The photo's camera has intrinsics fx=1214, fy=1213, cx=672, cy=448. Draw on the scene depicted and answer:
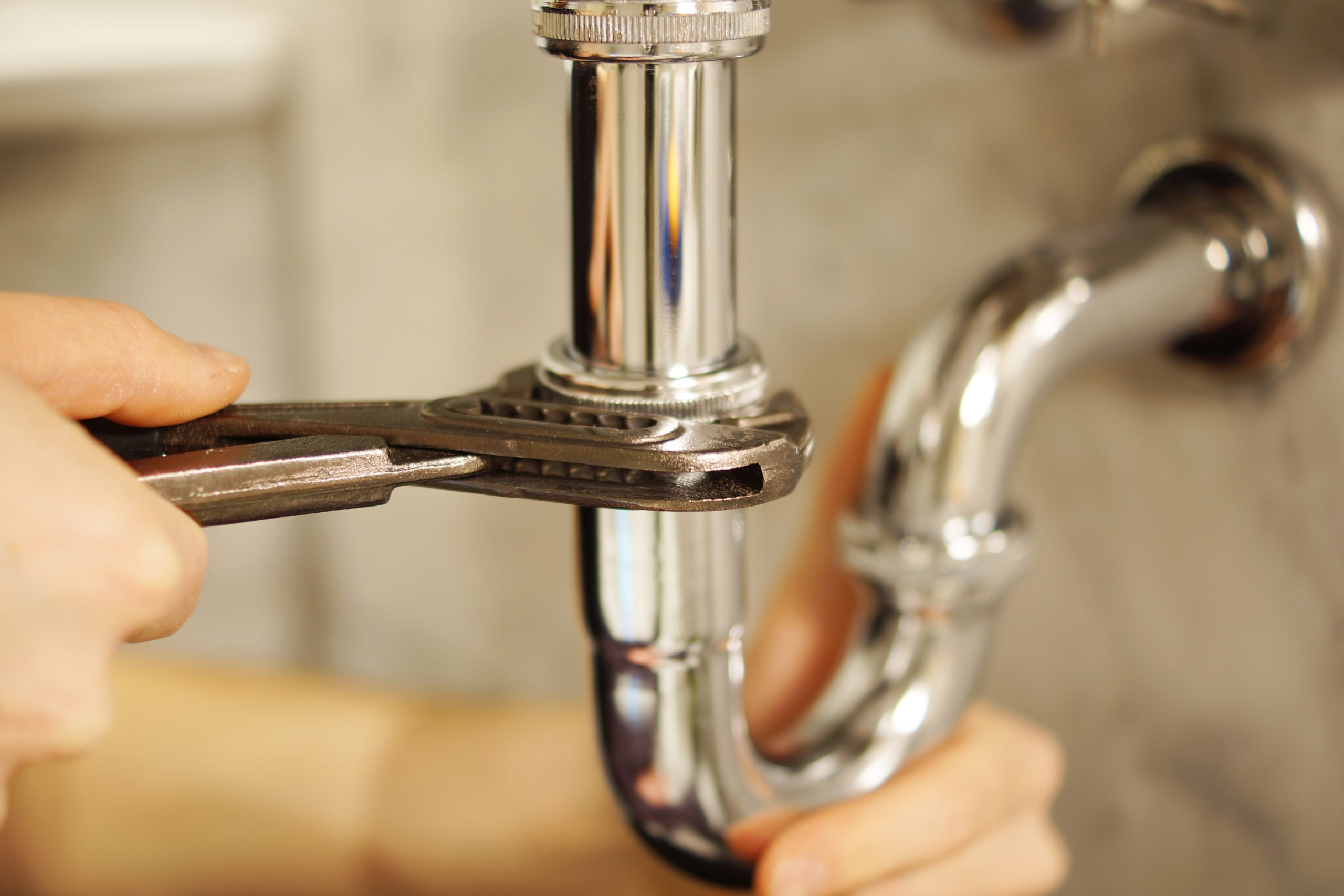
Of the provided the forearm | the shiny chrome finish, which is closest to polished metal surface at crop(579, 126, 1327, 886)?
the shiny chrome finish

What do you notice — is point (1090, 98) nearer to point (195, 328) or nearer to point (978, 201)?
point (978, 201)

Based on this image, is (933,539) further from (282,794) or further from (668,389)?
(282,794)

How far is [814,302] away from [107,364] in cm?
28

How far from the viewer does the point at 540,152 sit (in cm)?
47

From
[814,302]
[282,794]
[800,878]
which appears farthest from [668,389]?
[282,794]

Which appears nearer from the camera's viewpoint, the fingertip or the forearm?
the fingertip

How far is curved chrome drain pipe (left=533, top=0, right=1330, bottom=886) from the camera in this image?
0.19 m

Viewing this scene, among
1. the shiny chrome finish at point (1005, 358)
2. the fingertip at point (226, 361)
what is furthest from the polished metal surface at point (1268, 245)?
the fingertip at point (226, 361)

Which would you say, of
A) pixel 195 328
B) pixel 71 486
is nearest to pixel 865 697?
pixel 71 486

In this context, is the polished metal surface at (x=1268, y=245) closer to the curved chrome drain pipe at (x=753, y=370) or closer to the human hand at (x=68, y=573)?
the curved chrome drain pipe at (x=753, y=370)

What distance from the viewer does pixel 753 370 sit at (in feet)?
0.66

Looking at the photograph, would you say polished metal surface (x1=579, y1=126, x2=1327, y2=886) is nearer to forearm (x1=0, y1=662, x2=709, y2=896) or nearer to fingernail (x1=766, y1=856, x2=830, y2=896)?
fingernail (x1=766, y1=856, x2=830, y2=896)

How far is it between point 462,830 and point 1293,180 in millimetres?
334

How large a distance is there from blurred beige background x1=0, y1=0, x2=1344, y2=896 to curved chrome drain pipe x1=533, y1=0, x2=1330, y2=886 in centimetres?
3
